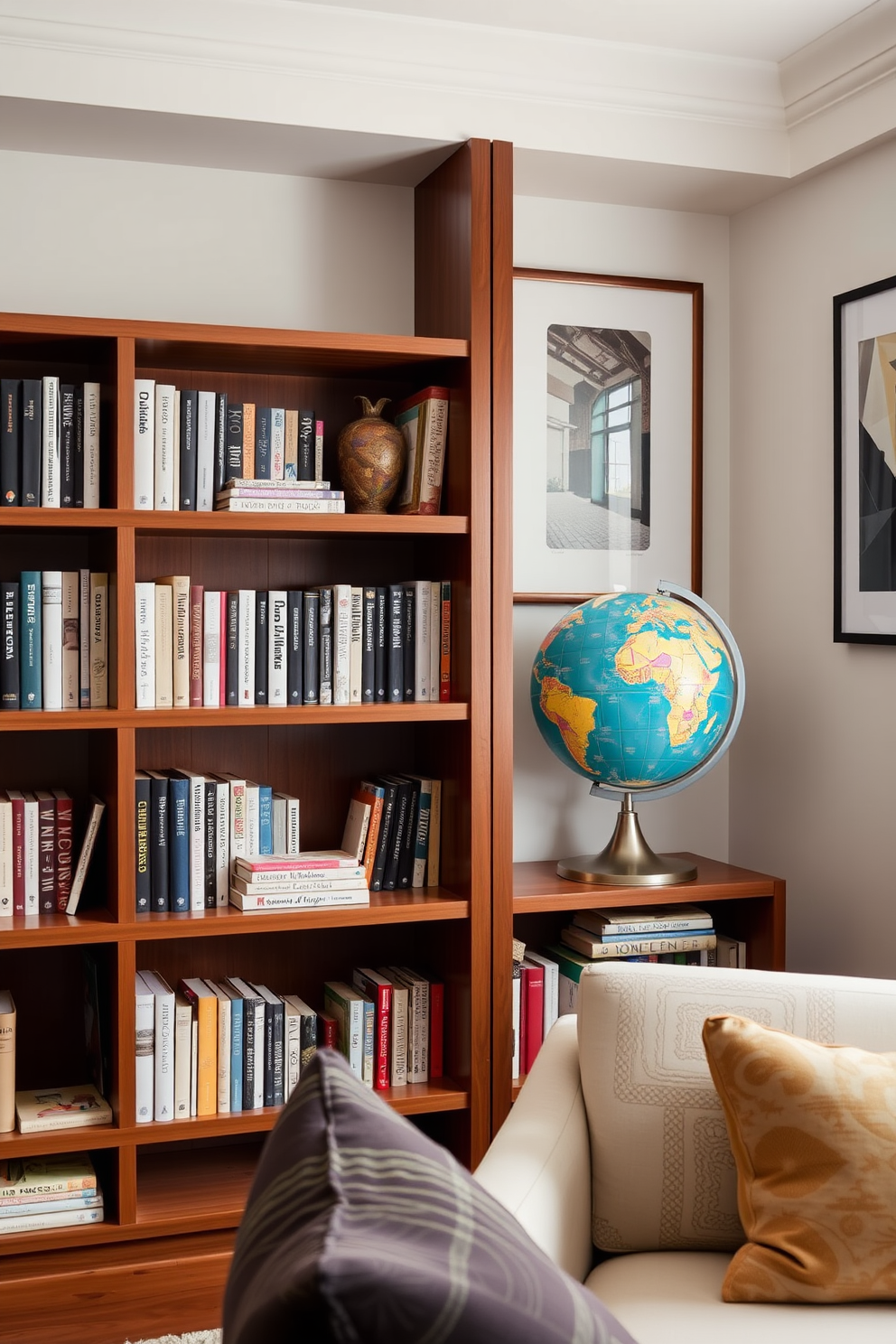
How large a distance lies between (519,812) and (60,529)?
1191 mm

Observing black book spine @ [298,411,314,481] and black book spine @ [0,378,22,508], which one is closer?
black book spine @ [0,378,22,508]

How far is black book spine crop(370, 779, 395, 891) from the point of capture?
253cm

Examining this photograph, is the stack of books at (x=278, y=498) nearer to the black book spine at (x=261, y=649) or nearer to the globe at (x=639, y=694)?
the black book spine at (x=261, y=649)

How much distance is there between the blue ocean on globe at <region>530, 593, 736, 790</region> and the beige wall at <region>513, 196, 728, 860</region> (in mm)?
315

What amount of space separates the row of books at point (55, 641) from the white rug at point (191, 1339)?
3.66 ft

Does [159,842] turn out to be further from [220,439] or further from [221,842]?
[220,439]

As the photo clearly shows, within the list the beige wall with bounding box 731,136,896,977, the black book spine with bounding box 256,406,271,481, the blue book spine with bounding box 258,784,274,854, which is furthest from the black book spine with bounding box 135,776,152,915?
the beige wall with bounding box 731,136,896,977

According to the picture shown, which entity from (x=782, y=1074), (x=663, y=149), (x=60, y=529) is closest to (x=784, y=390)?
(x=663, y=149)

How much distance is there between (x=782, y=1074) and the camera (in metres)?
1.52

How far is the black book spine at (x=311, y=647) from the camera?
2.45 metres

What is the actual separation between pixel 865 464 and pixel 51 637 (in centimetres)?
167

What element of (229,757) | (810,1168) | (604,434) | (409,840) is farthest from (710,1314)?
(604,434)

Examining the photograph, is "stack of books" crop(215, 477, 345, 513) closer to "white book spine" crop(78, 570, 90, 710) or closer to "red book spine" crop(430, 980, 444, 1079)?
"white book spine" crop(78, 570, 90, 710)

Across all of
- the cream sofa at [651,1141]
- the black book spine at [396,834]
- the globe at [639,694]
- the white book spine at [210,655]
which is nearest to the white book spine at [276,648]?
the white book spine at [210,655]
